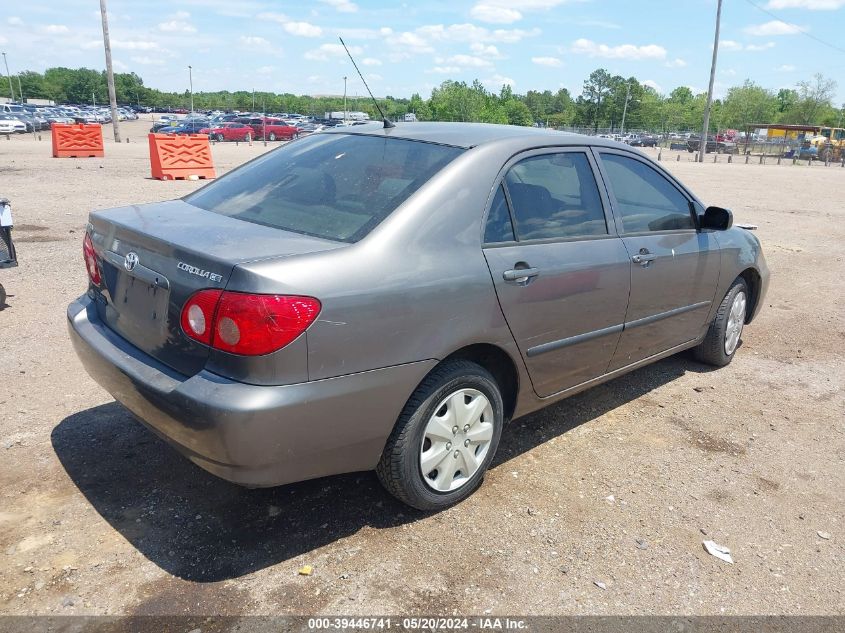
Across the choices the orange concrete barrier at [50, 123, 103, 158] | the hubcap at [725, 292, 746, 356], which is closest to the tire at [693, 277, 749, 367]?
the hubcap at [725, 292, 746, 356]

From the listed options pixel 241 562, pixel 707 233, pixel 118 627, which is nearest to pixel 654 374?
pixel 707 233

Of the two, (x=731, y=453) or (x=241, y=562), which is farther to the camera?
(x=731, y=453)

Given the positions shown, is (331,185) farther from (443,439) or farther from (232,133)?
(232,133)

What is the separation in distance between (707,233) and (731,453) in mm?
1511

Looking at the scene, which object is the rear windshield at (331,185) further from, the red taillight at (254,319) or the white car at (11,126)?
the white car at (11,126)

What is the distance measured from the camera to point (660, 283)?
410 cm

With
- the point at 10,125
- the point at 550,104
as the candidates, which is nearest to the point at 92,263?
the point at 10,125

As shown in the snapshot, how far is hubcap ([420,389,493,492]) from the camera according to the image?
9.83ft

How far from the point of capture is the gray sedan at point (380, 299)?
8.05ft

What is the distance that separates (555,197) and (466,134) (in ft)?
1.86

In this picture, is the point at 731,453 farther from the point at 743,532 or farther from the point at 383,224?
the point at 383,224

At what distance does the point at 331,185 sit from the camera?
10.6 feet

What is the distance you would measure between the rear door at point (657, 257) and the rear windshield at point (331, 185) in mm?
1282

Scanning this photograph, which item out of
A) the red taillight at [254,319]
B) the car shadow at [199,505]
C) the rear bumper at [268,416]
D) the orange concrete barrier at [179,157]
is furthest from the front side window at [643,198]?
the orange concrete barrier at [179,157]
